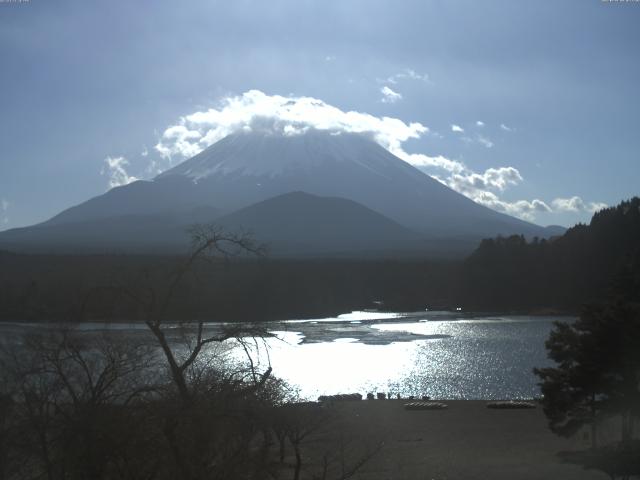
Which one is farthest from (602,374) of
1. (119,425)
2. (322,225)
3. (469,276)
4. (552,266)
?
(322,225)

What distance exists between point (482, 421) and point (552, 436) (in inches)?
75.2

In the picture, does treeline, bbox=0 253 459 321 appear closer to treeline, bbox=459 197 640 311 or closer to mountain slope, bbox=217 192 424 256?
treeline, bbox=459 197 640 311

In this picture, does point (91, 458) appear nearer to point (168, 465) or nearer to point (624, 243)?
point (168, 465)

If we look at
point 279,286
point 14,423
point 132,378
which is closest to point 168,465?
point 132,378

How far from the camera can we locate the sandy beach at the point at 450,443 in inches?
439

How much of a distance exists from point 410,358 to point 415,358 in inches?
6.8

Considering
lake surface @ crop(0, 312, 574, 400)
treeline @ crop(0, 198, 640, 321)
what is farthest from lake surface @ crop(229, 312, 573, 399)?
treeline @ crop(0, 198, 640, 321)

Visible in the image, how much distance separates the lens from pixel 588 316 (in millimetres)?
11938

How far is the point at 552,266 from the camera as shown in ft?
173

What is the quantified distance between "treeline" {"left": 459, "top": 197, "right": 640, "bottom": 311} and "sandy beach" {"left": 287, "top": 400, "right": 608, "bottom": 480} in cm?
3358

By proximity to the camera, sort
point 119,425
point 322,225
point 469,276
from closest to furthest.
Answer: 1. point 119,425
2. point 469,276
3. point 322,225

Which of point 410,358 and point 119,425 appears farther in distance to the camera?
point 410,358

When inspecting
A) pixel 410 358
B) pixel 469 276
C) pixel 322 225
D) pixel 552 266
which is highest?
pixel 322 225

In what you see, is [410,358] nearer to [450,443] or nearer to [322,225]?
[450,443]
